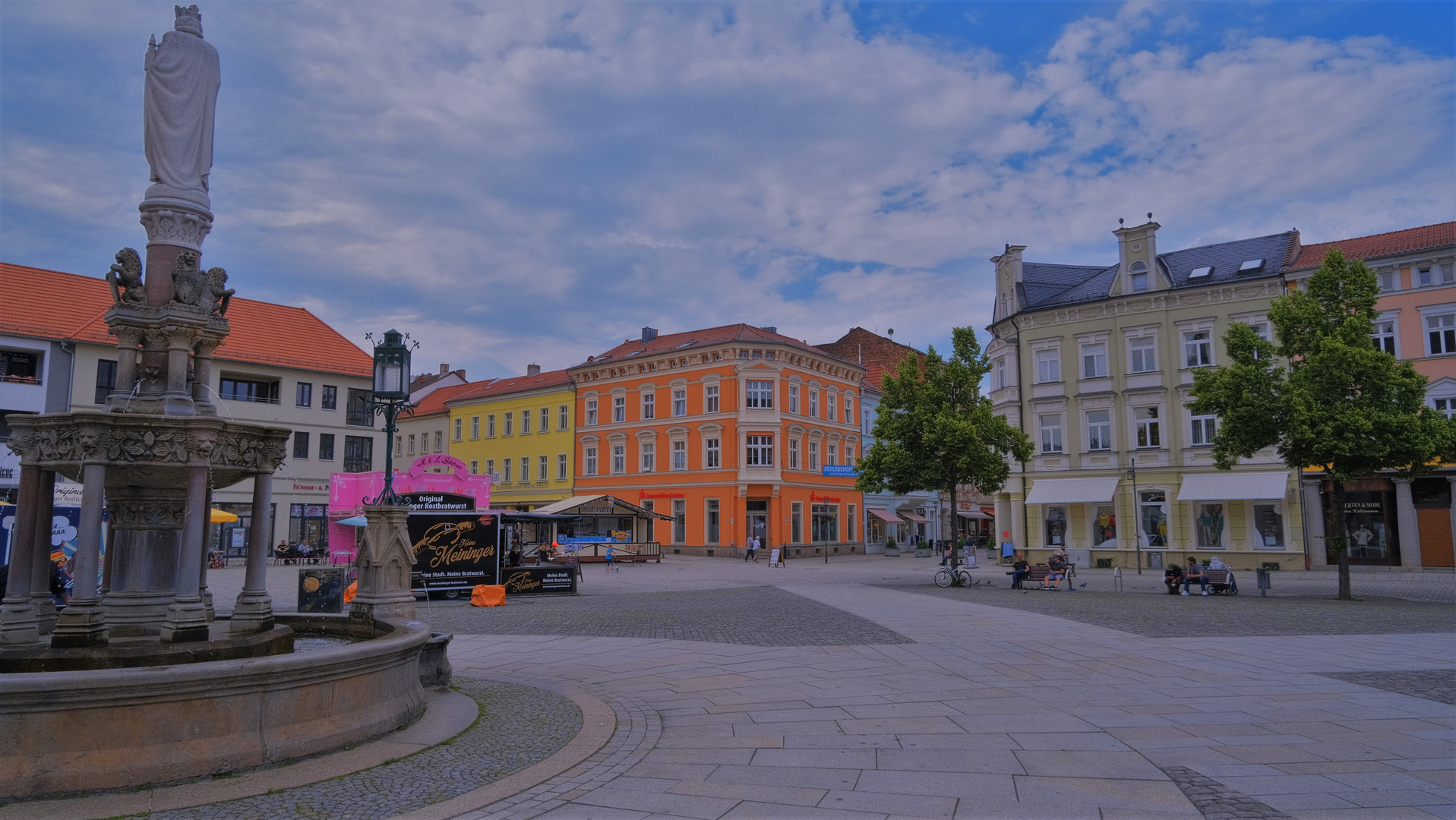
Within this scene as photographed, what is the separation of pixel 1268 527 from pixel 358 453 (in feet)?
141

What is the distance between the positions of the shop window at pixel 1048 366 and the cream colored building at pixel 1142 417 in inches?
1.9

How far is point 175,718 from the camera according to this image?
574 cm

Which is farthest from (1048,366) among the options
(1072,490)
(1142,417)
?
(1072,490)

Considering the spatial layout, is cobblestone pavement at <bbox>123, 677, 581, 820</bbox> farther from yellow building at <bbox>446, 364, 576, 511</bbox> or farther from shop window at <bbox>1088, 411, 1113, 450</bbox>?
yellow building at <bbox>446, 364, 576, 511</bbox>

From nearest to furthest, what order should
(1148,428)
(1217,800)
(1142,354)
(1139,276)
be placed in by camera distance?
(1217,800)
(1148,428)
(1142,354)
(1139,276)

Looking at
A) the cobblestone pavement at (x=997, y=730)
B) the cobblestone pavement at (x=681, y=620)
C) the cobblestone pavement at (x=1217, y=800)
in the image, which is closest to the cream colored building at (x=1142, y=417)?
the cobblestone pavement at (x=681, y=620)

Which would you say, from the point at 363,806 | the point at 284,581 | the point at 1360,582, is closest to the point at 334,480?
the point at 284,581

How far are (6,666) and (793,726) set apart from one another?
6.05 m

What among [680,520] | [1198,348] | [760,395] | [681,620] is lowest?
[681,620]

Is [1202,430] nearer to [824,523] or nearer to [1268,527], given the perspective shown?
[1268,527]

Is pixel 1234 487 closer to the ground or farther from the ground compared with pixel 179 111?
closer to the ground

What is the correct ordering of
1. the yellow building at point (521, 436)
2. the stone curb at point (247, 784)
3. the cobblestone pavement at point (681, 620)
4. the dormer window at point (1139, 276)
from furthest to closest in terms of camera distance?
the yellow building at point (521, 436), the dormer window at point (1139, 276), the cobblestone pavement at point (681, 620), the stone curb at point (247, 784)

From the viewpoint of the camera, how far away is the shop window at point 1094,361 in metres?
36.2

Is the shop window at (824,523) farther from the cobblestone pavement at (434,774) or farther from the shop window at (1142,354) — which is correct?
the cobblestone pavement at (434,774)
